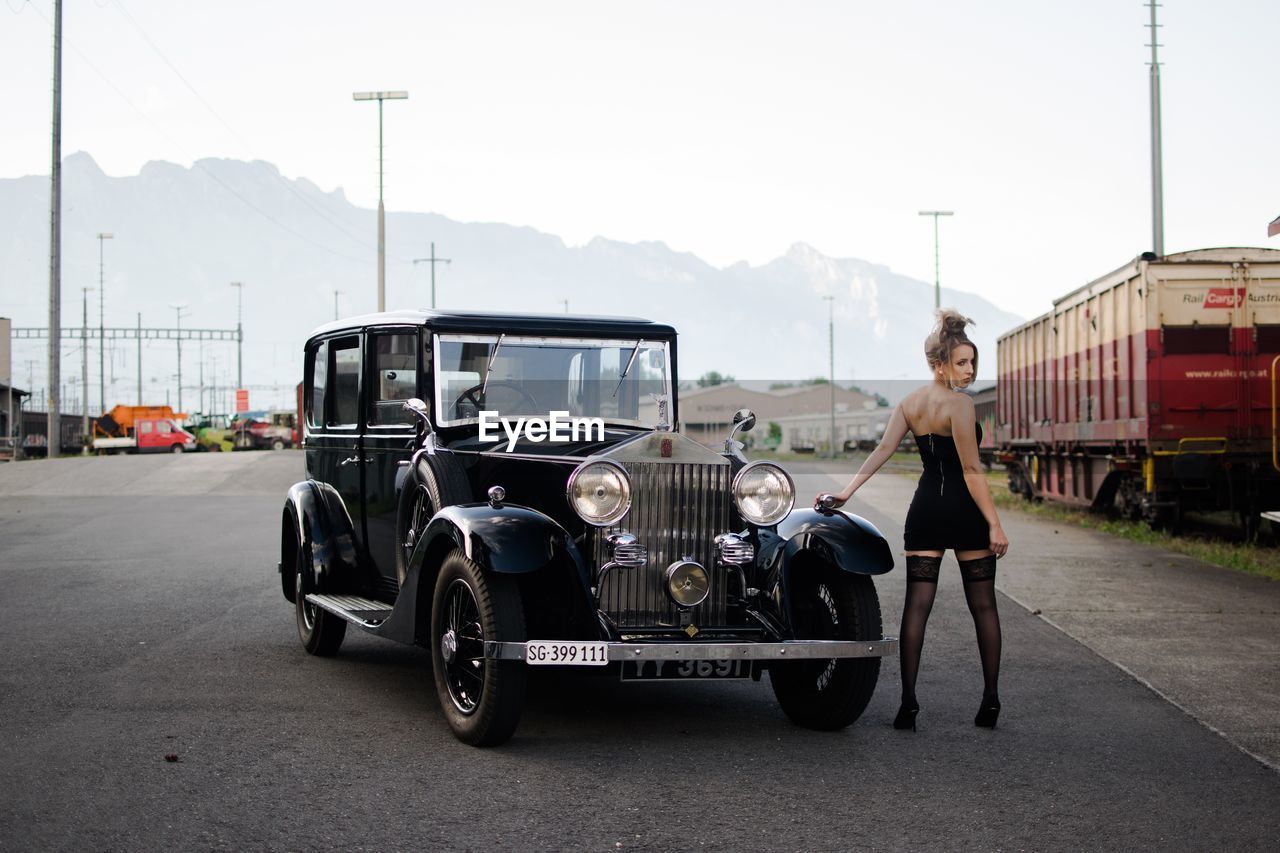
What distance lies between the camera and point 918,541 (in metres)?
6.16

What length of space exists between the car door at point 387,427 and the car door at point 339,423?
5.7 inches

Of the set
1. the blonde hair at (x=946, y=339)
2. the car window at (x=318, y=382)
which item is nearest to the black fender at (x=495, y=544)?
the blonde hair at (x=946, y=339)

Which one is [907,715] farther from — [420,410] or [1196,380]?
[1196,380]

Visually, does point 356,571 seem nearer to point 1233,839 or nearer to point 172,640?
point 172,640

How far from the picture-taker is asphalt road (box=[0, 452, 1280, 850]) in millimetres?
4398

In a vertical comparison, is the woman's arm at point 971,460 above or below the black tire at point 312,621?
above

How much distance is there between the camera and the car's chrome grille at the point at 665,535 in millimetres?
5832

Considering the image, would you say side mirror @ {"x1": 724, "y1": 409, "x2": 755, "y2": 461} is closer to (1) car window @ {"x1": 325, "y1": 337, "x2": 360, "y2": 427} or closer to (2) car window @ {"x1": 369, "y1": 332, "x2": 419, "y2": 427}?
(2) car window @ {"x1": 369, "y1": 332, "x2": 419, "y2": 427}

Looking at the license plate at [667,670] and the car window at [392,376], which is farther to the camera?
the car window at [392,376]

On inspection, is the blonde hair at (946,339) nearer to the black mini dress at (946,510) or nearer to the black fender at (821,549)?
the black mini dress at (946,510)

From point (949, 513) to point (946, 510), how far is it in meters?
0.02

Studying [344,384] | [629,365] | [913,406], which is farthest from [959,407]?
[344,384]

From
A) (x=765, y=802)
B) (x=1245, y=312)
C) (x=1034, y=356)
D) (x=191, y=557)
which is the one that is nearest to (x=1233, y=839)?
(x=765, y=802)

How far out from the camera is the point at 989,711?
6016mm
